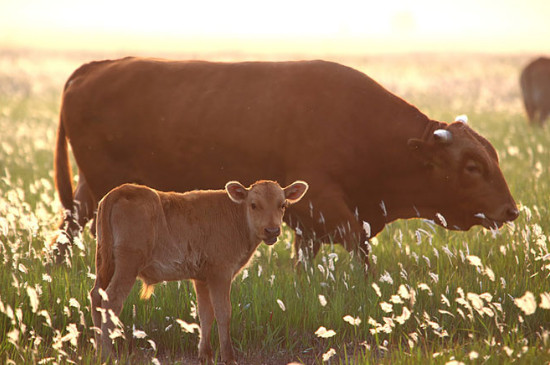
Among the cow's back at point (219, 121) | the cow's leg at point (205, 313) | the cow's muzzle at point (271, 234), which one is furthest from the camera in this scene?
the cow's back at point (219, 121)

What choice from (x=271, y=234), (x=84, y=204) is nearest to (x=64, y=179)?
(x=84, y=204)

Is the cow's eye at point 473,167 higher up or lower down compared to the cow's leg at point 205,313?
higher up

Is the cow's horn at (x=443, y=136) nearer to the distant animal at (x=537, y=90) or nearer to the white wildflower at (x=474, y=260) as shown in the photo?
the white wildflower at (x=474, y=260)

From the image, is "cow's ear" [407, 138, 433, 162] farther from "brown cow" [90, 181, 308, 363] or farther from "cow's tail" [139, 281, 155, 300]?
"cow's tail" [139, 281, 155, 300]

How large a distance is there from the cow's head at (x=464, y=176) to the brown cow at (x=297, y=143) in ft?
0.03

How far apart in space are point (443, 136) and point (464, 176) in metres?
0.49

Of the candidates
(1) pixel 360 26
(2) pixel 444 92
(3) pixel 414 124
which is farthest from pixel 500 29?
(3) pixel 414 124

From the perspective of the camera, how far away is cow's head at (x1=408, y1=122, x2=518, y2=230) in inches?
274

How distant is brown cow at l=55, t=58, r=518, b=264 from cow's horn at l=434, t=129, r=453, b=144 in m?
0.01

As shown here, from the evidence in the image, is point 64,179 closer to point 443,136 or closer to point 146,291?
point 146,291

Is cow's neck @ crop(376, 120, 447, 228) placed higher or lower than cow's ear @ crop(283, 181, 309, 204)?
lower

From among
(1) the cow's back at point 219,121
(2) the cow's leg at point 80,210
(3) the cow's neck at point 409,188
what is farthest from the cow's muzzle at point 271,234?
(2) the cow's leg at point 80,210

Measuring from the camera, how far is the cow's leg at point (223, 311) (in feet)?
16.3

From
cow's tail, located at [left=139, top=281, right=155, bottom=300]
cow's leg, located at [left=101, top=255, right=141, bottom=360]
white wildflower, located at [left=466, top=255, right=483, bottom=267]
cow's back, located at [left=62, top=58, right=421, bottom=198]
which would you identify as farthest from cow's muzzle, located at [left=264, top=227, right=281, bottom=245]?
cow's back, located at [left=62, top=58, right=421, bottom=198]
